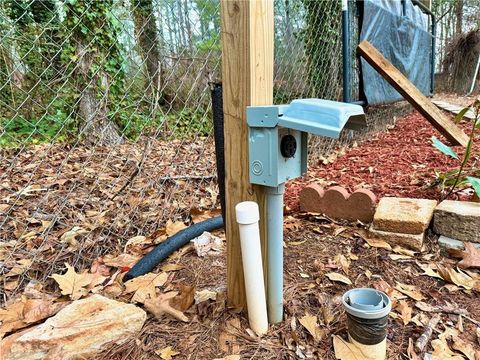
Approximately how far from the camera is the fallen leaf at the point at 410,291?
128 cm

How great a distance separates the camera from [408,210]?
5.48 feet

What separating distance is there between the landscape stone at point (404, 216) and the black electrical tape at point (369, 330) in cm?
76

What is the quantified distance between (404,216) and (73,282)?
152 cm

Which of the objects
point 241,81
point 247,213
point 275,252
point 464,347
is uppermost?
point 241,81

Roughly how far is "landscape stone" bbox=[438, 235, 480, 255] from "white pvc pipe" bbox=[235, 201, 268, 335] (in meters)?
1.03

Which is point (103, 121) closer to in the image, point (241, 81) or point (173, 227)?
point (173, 227)

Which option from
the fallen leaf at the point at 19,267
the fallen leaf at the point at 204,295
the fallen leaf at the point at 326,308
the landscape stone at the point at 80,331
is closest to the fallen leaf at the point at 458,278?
the fallen leaf at the point at 326,308

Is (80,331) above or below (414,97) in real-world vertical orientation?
below

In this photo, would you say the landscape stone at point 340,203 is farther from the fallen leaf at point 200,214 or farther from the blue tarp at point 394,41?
the blue tarp at point 394,41

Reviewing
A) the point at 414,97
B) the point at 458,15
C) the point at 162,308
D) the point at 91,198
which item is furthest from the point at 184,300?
the point at 458,15

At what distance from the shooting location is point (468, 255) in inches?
58.6

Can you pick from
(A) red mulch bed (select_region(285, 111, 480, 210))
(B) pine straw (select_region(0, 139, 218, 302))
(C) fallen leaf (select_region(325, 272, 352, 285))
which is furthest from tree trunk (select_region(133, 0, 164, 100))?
(C) fallen leaf (select_region(325, 272, 352, 285))

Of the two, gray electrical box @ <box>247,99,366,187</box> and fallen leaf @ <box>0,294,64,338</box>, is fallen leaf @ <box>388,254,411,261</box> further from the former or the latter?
fallen leaf @ <box>0,294,64,338</box>

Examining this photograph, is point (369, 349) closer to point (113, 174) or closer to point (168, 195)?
point (168, 195)
